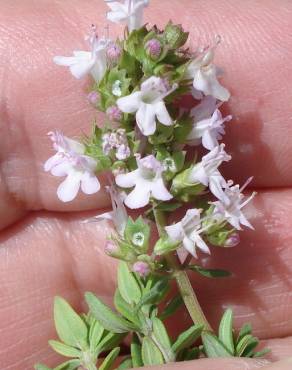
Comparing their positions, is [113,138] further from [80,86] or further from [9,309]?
[9,309]

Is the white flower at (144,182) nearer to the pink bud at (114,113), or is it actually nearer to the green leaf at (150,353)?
the pink bud at (114,113)

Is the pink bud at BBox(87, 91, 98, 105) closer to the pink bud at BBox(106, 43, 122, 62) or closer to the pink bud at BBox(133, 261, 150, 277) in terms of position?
the pink bud at BBox(106, 43, 122, 62)

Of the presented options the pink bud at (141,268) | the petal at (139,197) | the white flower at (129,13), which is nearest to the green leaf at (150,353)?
the pink bud at (141,268)

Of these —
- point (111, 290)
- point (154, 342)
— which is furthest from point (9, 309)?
point (154, 342)

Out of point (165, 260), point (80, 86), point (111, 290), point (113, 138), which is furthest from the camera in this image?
point (111, 290)

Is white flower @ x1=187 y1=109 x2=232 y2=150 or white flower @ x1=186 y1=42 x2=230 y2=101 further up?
white flower @ x1=186 y1=42 x2=230 y2=101

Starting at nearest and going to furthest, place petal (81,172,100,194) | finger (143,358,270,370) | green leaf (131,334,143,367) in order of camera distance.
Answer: finger (143,358,270,370) → petal (81,172,100,194) → green leaf (131,334,143,367)

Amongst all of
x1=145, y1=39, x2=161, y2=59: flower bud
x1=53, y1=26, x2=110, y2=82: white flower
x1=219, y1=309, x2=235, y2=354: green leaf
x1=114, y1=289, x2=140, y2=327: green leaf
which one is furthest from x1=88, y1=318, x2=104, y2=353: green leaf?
x1=145, y1=39, x2=161, y2=59: flower bud

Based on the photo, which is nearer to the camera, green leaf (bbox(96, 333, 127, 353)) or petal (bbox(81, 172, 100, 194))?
petal (bbox(81, 172, 100, 194))

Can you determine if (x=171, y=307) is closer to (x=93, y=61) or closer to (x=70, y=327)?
A: (x=70, y=327)
